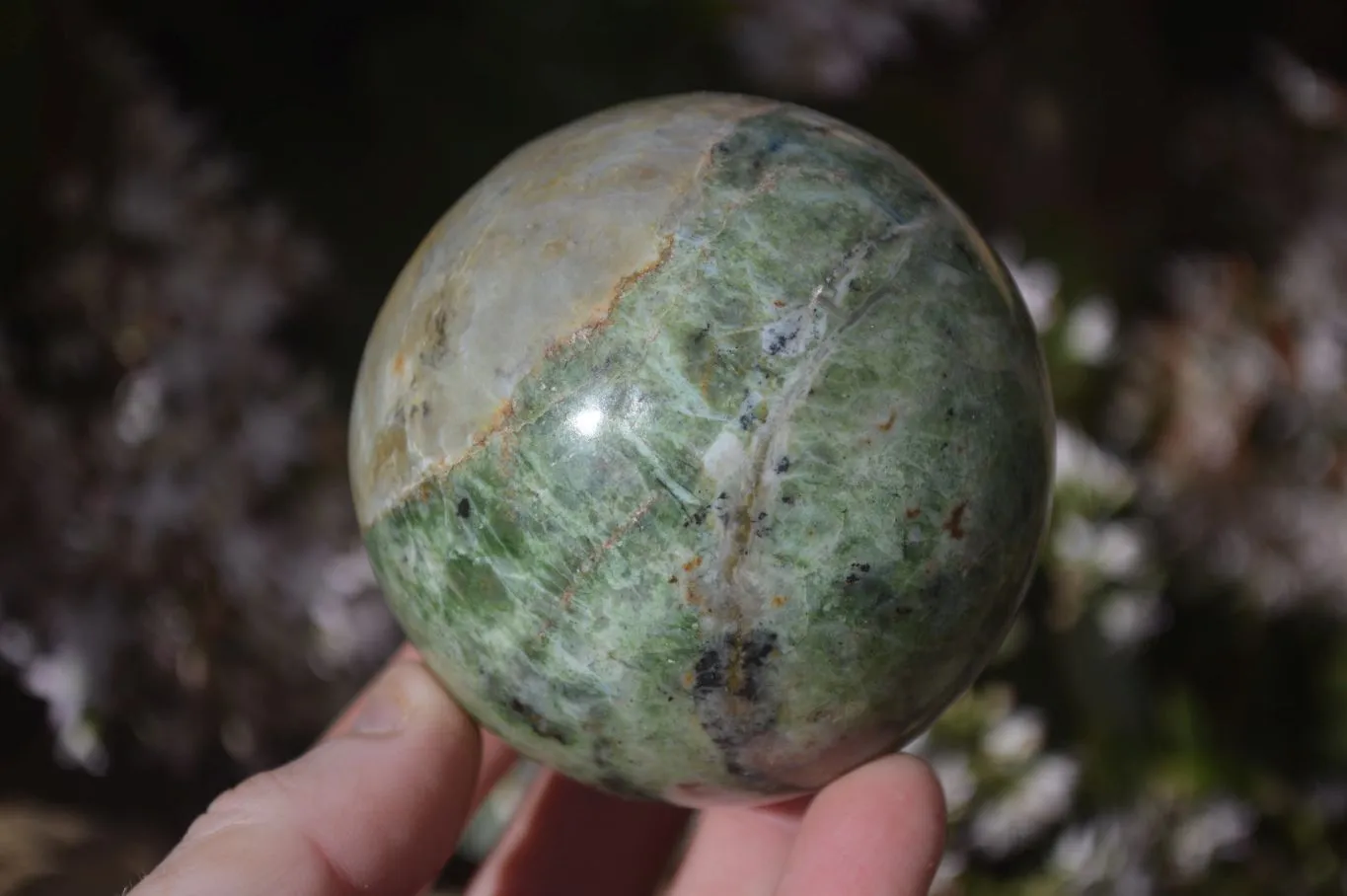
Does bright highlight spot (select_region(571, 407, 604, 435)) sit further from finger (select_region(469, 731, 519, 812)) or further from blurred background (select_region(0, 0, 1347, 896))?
blurred background (select_region(0, 0, 1347, 896))

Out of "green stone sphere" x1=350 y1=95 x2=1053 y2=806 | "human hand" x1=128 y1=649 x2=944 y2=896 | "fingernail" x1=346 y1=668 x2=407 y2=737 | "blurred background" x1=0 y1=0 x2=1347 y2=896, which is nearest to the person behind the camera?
"green stone sphere" x1=350 y1=95 x2=1053 y2=806

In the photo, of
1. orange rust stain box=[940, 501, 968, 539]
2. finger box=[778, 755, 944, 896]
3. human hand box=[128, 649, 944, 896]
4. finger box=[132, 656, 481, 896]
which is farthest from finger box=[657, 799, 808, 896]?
orange rust stain box=[940, 501, 968, 539]

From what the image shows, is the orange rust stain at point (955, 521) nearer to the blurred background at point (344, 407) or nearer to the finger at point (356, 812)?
the finger at point (356, 812)

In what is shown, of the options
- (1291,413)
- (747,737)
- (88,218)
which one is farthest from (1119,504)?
(88,218)

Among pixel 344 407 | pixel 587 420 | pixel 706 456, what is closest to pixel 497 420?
pixel 587 420

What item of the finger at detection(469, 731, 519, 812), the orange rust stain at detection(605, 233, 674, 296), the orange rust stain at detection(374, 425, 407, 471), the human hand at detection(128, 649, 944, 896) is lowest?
the finger at detection(469, 731, 519, 812)

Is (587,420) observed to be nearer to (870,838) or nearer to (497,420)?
(497,420)

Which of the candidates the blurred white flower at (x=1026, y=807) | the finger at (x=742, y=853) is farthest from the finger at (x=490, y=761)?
the blurred white flower at (x=1026, y=807)
